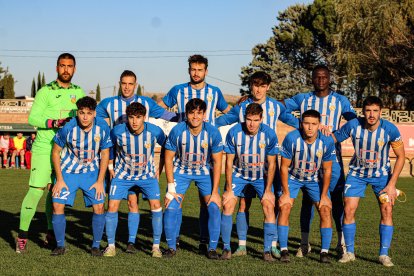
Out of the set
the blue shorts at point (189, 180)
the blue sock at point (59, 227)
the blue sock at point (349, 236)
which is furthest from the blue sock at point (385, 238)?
the blue sock at point (59, 227)

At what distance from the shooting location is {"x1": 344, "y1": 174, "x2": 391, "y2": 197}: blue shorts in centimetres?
708

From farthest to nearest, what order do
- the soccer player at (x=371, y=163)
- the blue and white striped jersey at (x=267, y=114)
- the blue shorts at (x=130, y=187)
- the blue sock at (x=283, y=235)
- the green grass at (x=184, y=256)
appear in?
the blue and white striped jersey at (x=267, y=114) < the blue shorts at (x=130, y=187) < the blue sock at (x=283, y=235) < the soccer player at (x=371, y=163) < the green grass at (x=184, y=256)

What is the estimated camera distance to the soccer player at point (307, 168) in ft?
23.2

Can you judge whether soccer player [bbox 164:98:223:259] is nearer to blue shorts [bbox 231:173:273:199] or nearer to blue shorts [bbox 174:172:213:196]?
blue shorts [bbox 174:172:213:196]

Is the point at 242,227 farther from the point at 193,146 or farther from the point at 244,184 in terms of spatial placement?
the point at 193,146

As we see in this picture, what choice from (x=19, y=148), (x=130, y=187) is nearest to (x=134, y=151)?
(x=130, y=187)

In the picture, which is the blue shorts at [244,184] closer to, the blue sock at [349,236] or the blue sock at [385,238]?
the blue sock at [349,236]

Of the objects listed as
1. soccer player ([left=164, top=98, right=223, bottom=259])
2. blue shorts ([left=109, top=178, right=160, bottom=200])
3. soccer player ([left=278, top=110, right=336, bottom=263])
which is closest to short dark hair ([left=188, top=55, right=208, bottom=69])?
soccer player ([left=164, top=98, right=223, bottom=259])

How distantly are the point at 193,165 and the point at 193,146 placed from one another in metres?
0.25

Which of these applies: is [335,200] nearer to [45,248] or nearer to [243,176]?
[243,176]

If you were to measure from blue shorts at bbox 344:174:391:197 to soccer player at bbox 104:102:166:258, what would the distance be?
225cm

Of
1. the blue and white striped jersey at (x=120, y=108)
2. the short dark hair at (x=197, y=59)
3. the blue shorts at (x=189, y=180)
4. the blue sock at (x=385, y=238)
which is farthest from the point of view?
the blue and white striped jersey at (x=120, y=108)

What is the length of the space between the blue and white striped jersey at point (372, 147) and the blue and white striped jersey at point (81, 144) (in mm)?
2898

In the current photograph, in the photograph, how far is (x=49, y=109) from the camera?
7.64 metres
